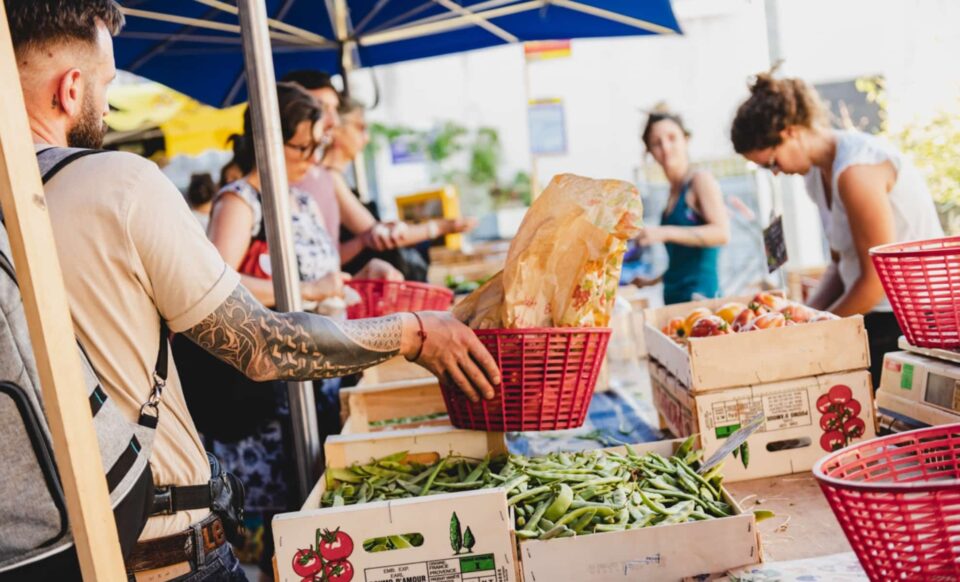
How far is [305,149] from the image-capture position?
4.16m

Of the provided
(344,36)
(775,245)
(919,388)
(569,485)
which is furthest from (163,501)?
(344,36)

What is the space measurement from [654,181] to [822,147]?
A: 9837 millimetres

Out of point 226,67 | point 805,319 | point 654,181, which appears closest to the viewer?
point 805,319

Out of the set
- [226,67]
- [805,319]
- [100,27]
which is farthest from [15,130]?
[226,67]

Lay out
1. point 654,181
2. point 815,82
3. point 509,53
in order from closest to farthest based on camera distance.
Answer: point 815,82 < point 654,181 < point 509,53

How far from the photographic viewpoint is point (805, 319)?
3115mm

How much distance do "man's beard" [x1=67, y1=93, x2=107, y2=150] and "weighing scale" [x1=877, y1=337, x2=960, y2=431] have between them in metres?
2.22

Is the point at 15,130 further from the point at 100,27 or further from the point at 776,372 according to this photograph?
the point at 776,372

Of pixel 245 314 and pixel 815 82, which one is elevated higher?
pixel 815 82

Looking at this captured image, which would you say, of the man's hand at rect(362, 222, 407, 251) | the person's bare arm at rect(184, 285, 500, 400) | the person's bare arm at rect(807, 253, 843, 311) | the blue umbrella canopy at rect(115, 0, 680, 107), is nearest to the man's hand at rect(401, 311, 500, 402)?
the person's bare arm at rect(184, 285, 500, 400)

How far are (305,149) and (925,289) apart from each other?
2770 millimetres

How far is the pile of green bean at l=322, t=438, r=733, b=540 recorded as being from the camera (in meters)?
2.21

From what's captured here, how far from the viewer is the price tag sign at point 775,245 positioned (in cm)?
388

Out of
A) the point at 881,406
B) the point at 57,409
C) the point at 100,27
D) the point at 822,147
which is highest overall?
the point at 100,27
